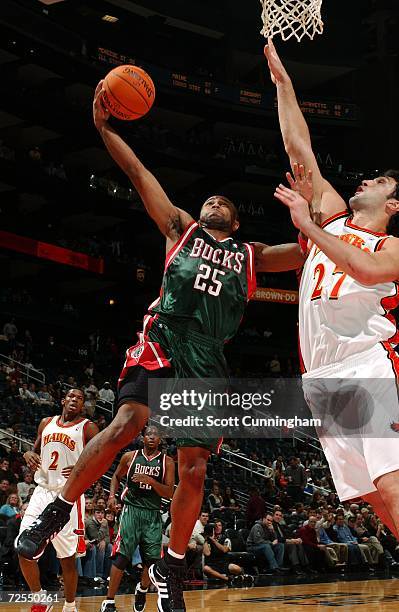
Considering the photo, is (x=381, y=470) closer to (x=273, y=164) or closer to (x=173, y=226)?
(x=173, y=226)

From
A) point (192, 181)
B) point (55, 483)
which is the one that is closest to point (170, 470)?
point (55, 483)

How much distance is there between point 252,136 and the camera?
31.3 meters

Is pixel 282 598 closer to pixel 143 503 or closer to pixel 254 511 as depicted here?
pixel 143 503

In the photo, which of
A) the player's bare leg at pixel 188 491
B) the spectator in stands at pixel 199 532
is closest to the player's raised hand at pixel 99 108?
the player's bare leg at pixel 188 491

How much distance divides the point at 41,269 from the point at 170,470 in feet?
59.7

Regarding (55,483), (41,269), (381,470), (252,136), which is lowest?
(381,470)

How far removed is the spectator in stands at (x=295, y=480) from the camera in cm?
1716

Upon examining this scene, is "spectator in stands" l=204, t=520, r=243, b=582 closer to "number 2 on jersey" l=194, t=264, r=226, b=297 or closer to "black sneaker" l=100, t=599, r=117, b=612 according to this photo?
"black sneaker" l=100, t=599, r=117, b=612

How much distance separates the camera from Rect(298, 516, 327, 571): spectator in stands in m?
13.8

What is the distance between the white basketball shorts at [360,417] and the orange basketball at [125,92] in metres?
2.03

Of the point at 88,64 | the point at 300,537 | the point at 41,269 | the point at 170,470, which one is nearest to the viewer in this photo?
the point at 170,470

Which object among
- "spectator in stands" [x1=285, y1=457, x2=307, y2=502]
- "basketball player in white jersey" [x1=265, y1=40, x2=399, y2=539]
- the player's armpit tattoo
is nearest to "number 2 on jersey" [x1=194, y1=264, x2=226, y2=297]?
Result: the player's armpit tattoo

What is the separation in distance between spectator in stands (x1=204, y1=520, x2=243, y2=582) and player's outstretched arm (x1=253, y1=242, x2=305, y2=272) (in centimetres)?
790

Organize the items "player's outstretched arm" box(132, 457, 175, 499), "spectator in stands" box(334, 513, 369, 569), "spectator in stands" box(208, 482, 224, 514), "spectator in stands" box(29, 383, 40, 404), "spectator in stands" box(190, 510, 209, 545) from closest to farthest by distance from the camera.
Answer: "player's outstretched arm" box(132, 457, 175, 499) → "spectator in stands" box(190, 510, 209, 545) → "spectator in stands" box(208, 482, 224, 514) → "spectator in stands" box(334, 513, 369, 569) → "spectator in stands" box(29, 383, 40, 404)
